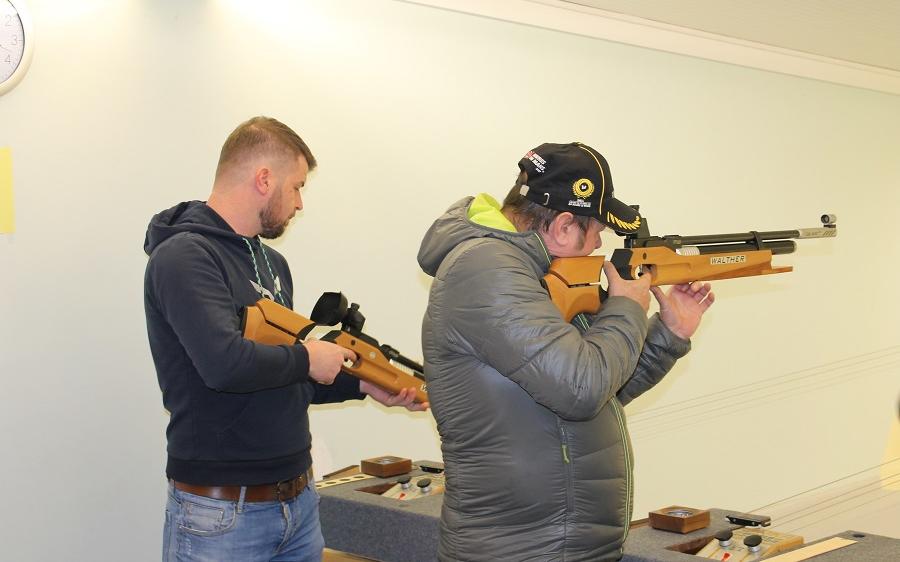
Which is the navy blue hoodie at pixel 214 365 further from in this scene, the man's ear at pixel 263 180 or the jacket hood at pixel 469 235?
the jacket hood at pixel 469 235

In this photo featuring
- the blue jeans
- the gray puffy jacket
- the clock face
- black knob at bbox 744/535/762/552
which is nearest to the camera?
the gray puffy jacket

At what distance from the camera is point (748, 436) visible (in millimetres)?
5953

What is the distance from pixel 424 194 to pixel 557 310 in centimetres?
247

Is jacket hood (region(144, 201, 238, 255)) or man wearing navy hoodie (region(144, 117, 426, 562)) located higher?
jacket hood (region(144, 201, 238, 255))

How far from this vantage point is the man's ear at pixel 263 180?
7.31ft

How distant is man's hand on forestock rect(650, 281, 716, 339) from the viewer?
7.41 ft

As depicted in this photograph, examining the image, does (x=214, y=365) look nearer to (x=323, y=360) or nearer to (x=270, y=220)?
(x=323, y=360)

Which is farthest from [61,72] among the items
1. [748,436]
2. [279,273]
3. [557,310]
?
[748,436]

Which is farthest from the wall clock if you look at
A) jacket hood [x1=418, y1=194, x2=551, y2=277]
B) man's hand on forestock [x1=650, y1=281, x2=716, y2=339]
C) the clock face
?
man's hand on forestock [x1=650, y1=281, x2=716, y2=339]

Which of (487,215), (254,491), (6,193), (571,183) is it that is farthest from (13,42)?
(571,183)

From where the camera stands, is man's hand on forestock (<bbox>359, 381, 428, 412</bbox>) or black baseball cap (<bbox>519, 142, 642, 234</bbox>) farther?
man's hand on forestock (<bbox>359, 381, 428, 412</bbox>)

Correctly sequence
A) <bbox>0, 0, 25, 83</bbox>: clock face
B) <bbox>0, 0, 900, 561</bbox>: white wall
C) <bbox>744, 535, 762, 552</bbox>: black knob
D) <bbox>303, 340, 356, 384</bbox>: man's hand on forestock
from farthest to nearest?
<bbox>0, 0, 900, 561</bbox>: white wall < <bbox>0, 0, 25, 83</bbox>: clock face < <bbox>744, 535, 762, 552</bbox>: black knob < <bbox>303, 340, 356, 384</bbox>: man's hand on forestock

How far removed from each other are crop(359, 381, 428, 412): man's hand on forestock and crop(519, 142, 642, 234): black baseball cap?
88 cm

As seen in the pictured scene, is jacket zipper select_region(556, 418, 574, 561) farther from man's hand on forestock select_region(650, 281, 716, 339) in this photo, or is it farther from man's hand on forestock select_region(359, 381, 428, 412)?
man's hand on forestock select_region(359, 381, 428, 412)
